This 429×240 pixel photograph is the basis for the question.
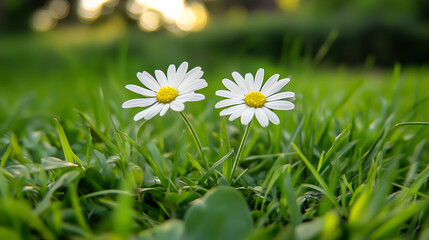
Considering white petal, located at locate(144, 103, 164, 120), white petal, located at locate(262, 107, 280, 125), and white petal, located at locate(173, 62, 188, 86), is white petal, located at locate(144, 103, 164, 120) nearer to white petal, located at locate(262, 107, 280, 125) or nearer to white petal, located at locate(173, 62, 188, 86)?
white petal, located at locate(173, 62, 188, 86)

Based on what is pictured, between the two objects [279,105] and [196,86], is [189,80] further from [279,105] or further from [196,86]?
[279,105]

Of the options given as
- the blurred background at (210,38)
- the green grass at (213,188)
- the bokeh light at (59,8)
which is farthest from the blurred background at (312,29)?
the green grass at (213,188)

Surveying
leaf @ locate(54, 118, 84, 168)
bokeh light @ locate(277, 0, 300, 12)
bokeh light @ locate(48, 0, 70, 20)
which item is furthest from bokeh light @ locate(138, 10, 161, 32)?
leaf @ locate(54, 118, 84, 168)

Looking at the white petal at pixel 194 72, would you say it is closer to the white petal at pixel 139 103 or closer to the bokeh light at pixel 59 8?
the white petal at pixel 139 103

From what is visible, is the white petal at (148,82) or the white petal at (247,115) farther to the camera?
the white petal at (148,82)

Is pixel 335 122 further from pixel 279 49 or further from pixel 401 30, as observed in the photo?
pixel 401 30

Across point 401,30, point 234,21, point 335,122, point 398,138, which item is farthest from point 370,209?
point 401,30
